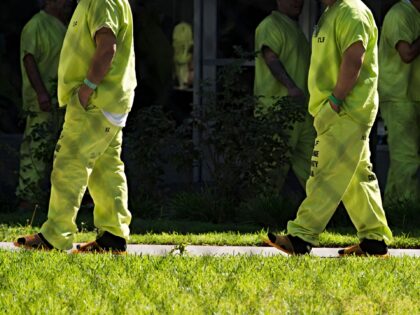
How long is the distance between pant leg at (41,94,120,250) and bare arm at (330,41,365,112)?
144 centimetres

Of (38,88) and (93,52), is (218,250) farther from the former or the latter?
(38,88)

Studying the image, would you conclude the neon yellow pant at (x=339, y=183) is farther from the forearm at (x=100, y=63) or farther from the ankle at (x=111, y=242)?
the forearm at (x=100, y=63)

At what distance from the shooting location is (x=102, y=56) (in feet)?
23.3

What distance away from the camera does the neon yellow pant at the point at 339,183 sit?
7234 millimetres

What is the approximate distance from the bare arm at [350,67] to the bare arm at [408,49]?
2575 mm

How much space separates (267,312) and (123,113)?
228cm

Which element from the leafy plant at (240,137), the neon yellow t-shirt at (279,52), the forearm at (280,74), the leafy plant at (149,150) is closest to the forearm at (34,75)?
the leafy plant at (149,150)

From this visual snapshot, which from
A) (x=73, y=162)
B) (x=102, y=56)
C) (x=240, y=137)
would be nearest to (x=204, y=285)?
(x=73, y=162)

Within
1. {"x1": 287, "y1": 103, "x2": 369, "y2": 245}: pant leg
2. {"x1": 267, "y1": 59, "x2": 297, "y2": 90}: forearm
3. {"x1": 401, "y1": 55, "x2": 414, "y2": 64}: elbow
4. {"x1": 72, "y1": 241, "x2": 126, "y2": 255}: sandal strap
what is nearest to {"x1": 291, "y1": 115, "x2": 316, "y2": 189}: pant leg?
{"x1": 267, "y1": 59, "x2": 297, "y2": 90}: forearm

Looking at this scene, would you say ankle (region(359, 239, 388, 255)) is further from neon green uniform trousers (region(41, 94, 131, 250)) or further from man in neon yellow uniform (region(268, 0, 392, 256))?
neon green uniform trousers (region(41, 94, 131, 250))

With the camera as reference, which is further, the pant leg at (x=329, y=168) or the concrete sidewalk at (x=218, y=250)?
the concrete sidewalk at (x=218, y=250)

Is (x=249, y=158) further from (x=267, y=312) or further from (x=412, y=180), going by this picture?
(x=267, y=312)

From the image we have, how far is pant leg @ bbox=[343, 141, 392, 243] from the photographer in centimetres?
736

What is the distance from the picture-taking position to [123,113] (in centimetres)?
733
